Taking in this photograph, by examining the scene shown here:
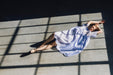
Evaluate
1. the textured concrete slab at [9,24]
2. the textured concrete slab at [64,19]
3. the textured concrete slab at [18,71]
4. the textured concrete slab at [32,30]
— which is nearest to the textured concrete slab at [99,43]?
the textured concrete slab at [64,19]

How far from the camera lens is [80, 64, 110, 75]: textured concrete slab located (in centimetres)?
432

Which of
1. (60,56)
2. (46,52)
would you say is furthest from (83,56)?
(46,52)

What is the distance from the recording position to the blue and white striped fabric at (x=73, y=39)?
4973 millimetres

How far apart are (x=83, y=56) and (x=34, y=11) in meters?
2.85

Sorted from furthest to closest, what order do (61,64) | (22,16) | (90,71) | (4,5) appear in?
1. (4,5)
2. (22,16)
3. (61,64)
4. (90,71)

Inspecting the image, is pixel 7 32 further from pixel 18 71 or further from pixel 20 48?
pixel 18 71

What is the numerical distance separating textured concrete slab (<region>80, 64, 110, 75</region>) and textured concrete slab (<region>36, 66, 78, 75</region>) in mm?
177

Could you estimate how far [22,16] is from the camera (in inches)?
264

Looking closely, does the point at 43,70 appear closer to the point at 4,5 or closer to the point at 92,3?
the point at 92,3

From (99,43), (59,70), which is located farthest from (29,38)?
(99,43)

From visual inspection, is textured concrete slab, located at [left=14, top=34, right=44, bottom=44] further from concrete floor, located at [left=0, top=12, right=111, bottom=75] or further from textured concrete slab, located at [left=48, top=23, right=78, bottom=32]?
textured concrete slab, located at [left=48, top=23, right=78, bottom=32]

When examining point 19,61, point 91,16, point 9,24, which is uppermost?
point 91,16

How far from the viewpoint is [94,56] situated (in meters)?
4.72

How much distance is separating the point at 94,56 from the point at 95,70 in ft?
1.41
